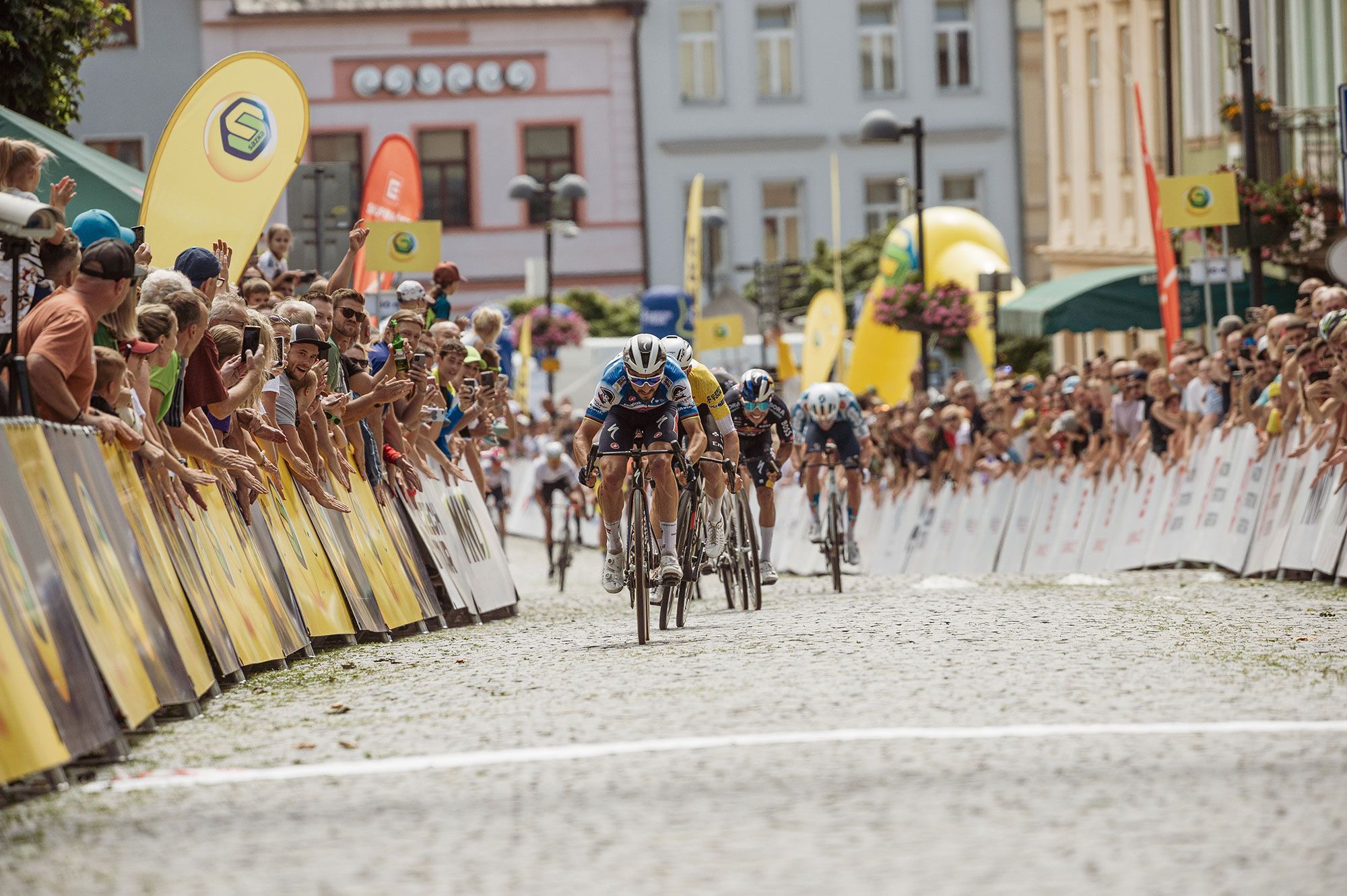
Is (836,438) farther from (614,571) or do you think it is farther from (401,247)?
(614,571)

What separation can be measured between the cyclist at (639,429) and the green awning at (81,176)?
4.07 meters

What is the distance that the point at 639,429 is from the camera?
1401 cm

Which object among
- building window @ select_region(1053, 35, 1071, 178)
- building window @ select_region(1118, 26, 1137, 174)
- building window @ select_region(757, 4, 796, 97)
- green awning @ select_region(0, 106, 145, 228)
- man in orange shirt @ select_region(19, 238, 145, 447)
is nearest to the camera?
man in orange shirt @ select_region(19, 238, 145, 447)

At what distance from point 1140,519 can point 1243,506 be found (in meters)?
2.21

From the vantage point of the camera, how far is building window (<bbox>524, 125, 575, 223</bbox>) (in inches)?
2429

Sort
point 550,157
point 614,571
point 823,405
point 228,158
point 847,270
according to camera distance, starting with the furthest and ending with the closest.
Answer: point 550,157 → point 847,270 → point 823,405 → point 228,158 → point 614,571

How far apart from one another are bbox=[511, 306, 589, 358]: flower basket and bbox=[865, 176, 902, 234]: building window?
13338 millimetres

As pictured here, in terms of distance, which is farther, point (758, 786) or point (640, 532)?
point (640, 532)

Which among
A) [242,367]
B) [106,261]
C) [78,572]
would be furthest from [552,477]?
[78,572]

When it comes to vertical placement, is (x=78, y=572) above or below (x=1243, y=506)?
above

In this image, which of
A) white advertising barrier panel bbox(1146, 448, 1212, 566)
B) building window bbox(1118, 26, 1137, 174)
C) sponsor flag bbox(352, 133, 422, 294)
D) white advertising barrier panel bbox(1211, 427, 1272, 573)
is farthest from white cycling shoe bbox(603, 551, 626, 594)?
building window bbox(1118, 26, 1137, 174)

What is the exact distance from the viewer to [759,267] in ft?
150

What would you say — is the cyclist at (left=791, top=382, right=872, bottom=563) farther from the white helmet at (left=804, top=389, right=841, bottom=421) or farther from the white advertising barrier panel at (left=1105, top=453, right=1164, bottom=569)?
the white advertising barrier panel at (left=1105, top=453, right=1164, bottom=569)

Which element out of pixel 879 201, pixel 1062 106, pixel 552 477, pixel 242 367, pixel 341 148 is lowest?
pixel 552 477
